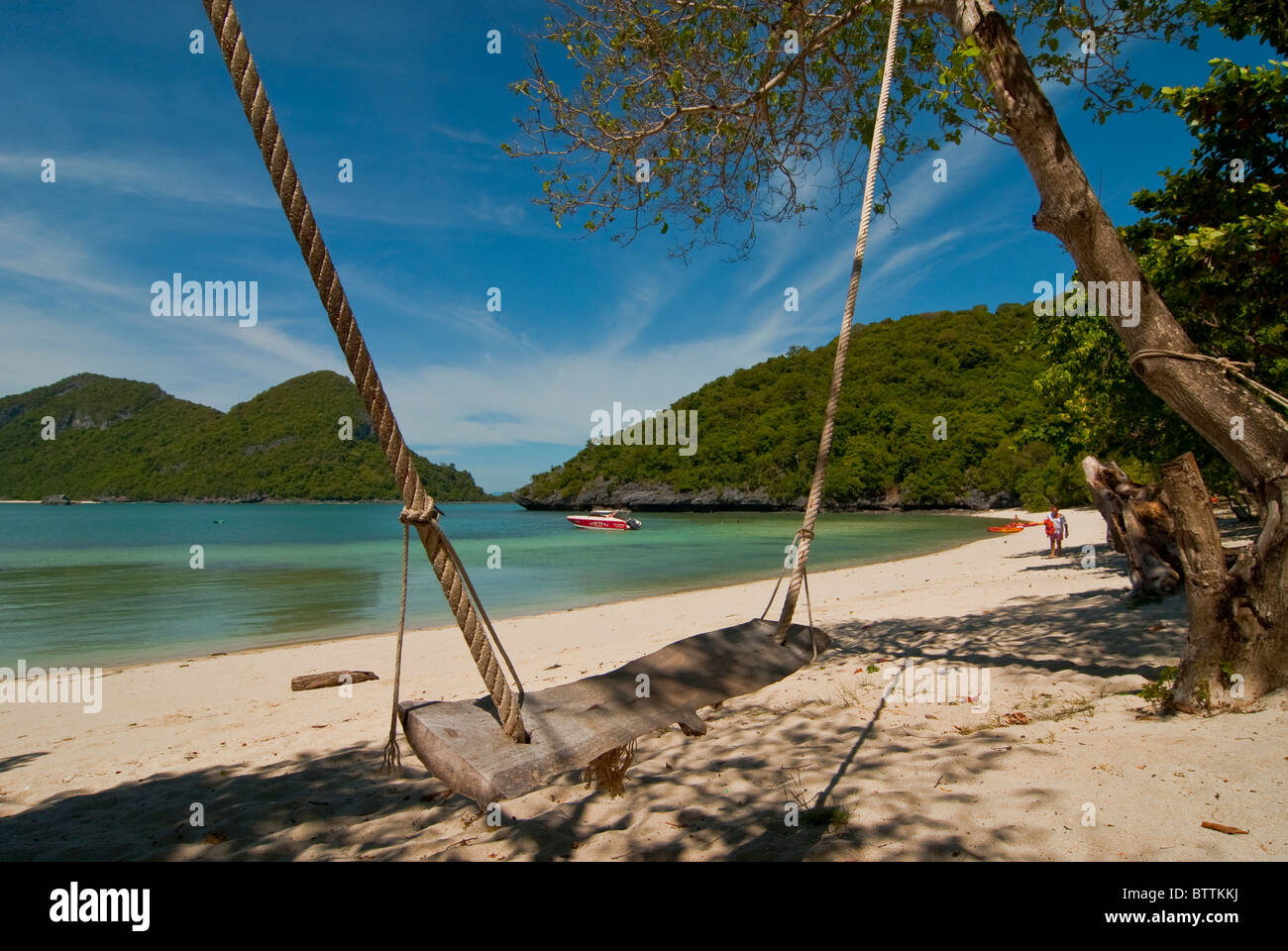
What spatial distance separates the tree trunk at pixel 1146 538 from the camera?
726 cm

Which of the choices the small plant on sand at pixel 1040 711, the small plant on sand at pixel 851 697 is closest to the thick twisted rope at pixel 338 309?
the small plant on sand at pixel 1040 711

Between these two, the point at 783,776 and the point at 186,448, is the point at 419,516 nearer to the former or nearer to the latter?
the point at 783,776

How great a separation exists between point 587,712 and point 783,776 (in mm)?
1201

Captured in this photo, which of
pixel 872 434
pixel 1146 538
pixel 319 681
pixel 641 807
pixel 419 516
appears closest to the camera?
pixel 419 516

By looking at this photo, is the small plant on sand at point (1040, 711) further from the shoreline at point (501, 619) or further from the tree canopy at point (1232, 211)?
the shoreline at point (501, 619)

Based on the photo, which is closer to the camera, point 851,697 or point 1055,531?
point 851,697

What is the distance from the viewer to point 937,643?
21.3 feet

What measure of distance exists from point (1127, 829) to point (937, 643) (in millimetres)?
4348

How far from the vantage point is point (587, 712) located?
8.93 ft

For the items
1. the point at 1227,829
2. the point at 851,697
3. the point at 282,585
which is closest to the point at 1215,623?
the point at 1227,829

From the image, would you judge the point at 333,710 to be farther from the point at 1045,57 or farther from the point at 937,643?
the point at 1045,57

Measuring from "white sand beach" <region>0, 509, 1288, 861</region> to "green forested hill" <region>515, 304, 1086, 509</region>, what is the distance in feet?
181

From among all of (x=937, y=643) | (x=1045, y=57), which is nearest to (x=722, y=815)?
(x=937, y=643)

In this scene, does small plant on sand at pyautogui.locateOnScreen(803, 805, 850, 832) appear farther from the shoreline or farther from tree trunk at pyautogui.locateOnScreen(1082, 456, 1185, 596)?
the shoreline
